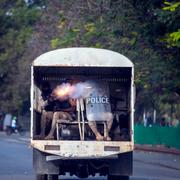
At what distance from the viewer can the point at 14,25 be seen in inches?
3499

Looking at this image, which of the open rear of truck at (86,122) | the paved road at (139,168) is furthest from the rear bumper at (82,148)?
the paved road at (139,168)

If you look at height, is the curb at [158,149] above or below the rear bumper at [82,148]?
below

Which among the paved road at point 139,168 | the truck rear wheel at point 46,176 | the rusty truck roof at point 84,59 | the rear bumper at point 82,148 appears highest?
the rusty truck roof at point 84,59

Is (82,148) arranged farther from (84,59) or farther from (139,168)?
(139,168)

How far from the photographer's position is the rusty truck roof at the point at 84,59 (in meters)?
21.3

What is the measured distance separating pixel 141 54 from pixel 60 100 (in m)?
15.8

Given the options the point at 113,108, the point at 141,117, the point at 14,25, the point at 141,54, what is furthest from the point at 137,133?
the point at 14,25

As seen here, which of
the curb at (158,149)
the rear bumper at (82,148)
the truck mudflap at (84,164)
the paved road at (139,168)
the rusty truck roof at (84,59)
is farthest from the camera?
the curb at (158,149)

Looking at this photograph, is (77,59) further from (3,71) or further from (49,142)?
(3,71)

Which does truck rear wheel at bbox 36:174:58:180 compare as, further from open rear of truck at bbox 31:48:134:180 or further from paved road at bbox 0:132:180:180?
paved road at bbox 0:132:180:180

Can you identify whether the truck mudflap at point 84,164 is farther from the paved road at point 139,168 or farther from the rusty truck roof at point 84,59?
the paved road at point 139,168

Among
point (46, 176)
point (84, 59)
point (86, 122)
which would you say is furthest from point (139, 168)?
point (84, 59)

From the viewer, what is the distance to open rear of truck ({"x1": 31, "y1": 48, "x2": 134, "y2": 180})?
20.6 meters

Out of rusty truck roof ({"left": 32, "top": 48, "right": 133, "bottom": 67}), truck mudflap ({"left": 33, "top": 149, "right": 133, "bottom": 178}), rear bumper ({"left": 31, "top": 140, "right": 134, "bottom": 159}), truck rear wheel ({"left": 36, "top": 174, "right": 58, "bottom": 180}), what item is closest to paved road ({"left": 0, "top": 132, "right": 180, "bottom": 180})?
truck rear wheel ({"left": 36, "top": 174, "right": 58, "bottom": 180})
